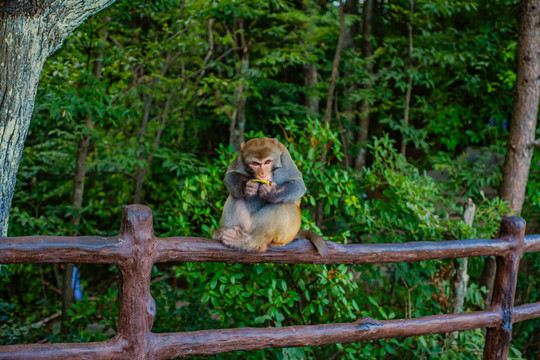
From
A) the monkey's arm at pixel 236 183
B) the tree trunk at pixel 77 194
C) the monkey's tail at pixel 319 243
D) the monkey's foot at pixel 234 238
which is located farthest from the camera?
the tree trunk at pixel 77 194

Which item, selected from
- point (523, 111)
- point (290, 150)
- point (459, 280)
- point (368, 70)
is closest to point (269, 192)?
point (290, 150)

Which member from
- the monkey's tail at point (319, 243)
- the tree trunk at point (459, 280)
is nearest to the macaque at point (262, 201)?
the monkey's tail at point (319, 243)

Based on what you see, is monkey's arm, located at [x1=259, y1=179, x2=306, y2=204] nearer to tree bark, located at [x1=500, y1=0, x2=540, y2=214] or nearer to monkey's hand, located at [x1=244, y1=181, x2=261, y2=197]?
monkey's hand, located at [x1=244, y1=181, x2=261, y2=197]

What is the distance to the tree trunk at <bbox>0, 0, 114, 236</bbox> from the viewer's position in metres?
2.13

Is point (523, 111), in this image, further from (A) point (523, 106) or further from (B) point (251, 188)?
(B) point (251, 188)

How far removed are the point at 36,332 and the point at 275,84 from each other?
157 inches

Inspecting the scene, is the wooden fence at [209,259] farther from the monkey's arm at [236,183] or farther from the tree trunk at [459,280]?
the tree trunk at [459,280]

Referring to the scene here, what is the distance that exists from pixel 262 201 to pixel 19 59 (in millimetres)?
1407

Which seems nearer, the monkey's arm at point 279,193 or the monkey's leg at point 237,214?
the monkey's arm at point 279,193

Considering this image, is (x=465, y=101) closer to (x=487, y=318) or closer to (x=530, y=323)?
(x=530, y=323)

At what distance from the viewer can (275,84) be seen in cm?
634

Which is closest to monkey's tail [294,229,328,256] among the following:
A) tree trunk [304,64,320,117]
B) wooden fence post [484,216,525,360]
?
wooden fence post [484,216,525,360]

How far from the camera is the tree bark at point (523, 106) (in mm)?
4453

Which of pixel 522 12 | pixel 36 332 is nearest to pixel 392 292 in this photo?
pixel 522 12
